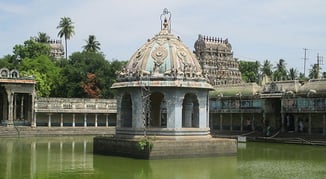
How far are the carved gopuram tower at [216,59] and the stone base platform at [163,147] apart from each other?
65843 millimetres

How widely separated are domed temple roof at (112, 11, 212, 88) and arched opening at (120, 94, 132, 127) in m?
1.27

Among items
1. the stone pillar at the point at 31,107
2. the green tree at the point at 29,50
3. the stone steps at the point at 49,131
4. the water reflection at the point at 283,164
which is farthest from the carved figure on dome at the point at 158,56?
the green tree at the point at 29,50

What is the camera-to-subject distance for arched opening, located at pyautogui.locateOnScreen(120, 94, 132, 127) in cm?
3288

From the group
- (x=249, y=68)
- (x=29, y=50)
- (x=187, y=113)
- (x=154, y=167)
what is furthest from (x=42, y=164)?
(x=249, y=68)

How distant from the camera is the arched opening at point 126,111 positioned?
32.9 metres

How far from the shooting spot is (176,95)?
30703mm

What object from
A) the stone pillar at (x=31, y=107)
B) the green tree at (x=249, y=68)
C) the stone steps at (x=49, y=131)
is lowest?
the stone steps at (x=49, y=131)

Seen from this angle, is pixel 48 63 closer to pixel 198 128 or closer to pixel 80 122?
pixel 80 122

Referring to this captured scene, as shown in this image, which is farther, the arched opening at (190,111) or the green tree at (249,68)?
the green tree at (249,68)

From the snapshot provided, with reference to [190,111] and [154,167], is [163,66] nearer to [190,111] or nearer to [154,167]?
[190,111]

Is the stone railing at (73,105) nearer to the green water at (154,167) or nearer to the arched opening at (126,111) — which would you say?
the green water at (154,167)

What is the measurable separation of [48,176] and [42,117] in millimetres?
44111

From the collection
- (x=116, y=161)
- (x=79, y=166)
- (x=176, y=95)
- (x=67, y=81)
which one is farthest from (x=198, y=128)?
(x=67, y=81)

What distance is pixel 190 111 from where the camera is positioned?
3272 cm
